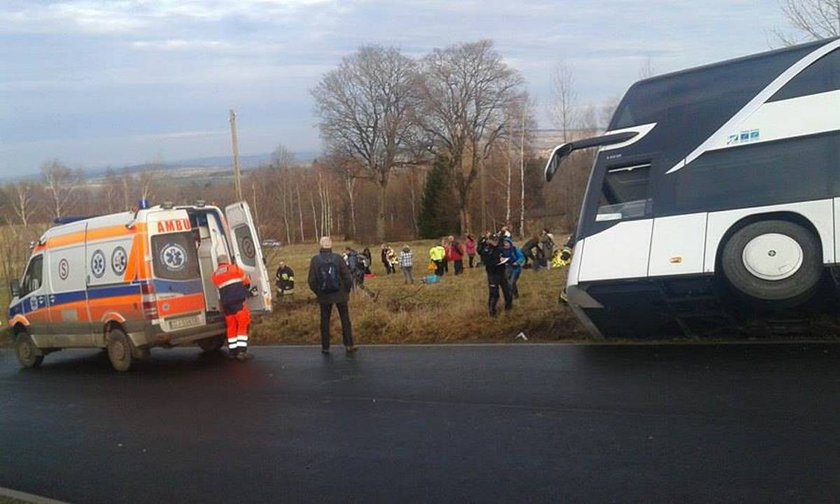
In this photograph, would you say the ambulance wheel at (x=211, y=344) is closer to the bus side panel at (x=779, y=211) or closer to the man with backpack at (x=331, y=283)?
the man with backpack at (x=331, y=283)

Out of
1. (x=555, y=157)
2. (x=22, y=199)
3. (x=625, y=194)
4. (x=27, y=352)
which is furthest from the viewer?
(x=22, y=199)

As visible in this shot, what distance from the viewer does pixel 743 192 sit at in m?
9.02

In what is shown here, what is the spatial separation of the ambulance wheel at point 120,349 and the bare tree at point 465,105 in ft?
181

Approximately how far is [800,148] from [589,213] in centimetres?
248

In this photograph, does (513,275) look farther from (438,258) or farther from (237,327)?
(438,258)

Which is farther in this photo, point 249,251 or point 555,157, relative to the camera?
point 249,251

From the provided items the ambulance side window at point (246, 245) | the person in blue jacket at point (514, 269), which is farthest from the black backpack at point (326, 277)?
the person in blue jacket at point (514, 269)

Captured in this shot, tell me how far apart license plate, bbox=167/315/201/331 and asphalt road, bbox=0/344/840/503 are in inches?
45.6

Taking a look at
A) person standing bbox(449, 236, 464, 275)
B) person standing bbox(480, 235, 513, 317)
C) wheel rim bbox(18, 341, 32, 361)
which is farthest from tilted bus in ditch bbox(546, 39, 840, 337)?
person standing bbox(449, 236, 464, 275)

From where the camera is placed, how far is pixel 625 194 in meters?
9.82

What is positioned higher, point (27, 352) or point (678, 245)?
point (678, 245)

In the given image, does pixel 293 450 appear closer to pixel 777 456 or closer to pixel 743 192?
pixel 777 456

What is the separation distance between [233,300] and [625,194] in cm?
597

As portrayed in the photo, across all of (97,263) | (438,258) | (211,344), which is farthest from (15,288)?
(438,258)
